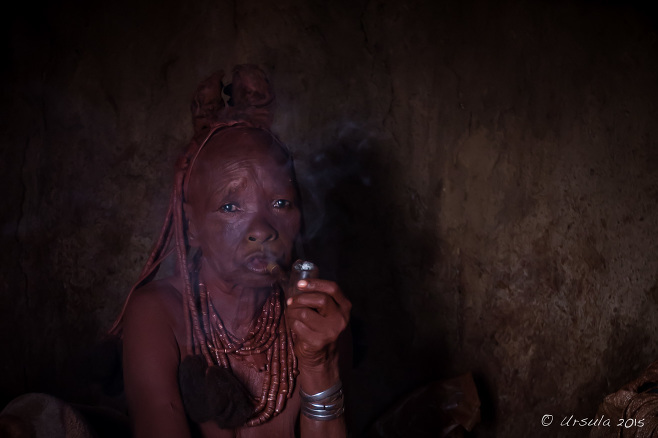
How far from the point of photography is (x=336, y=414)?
1938mm

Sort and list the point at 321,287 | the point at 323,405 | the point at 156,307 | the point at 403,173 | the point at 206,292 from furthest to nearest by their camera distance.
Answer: the point at 403,173, the point at 206,292, the point at 156,307, the point at 323,405, the point at 321,287

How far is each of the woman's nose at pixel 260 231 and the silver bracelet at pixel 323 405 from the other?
57 cm

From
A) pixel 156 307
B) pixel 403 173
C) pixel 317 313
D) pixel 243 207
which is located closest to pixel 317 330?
pixel 317 313

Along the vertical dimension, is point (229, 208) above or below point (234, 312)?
above

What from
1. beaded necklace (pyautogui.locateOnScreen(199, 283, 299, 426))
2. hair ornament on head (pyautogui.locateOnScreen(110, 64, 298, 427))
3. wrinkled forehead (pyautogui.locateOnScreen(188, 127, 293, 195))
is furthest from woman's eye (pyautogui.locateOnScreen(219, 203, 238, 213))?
beaded necklace (pyautogui.locateOnScreen(199, 283, 299, 426))

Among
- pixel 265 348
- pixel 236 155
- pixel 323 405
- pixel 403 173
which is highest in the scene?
pixel 236 155

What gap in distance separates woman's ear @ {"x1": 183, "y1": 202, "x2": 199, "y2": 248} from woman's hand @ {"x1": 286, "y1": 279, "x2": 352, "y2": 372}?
1.89ft

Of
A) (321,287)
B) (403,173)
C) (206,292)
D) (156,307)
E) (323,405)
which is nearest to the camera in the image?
(321,287)

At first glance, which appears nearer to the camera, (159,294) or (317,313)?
(317,313)

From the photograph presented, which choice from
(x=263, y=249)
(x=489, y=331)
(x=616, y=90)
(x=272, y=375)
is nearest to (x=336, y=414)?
(x=272, y=375)

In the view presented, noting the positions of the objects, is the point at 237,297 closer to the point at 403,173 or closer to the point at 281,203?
the point at 281,203

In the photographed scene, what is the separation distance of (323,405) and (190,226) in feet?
2.82

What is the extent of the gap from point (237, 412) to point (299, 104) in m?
1.82

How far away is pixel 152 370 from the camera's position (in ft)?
6.31
